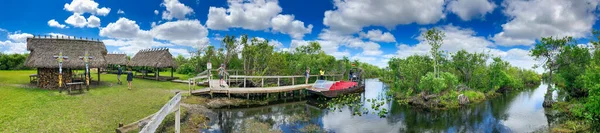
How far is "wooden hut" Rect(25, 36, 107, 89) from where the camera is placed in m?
17.9

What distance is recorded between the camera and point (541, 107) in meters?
21.2

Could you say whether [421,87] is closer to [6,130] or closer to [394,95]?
[394,95]

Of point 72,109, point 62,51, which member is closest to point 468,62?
point 72,109

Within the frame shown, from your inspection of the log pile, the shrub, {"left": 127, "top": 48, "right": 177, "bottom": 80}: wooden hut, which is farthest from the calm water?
{"left": 127, "top": 48, "right": 177, "bottom": 80}: wooden hut

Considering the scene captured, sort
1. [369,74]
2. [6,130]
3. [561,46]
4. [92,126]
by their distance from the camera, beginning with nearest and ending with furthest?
1. [6,130]
2. [92,126]
3. [561,46]
4. [369,74]

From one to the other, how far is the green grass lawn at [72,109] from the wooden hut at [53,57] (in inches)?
55.2

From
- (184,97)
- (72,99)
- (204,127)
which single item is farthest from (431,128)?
(72,99)

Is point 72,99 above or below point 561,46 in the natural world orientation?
below

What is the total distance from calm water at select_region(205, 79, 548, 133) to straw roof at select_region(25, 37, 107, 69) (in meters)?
10.2

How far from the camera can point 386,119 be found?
636 inches

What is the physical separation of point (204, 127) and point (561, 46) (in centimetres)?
2195

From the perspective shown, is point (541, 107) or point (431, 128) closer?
point (431, 128)

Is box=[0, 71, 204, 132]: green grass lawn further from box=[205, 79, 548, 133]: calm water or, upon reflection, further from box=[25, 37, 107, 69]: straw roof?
box=[205, 79, 548, 133]: calm water

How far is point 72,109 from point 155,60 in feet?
48.7
